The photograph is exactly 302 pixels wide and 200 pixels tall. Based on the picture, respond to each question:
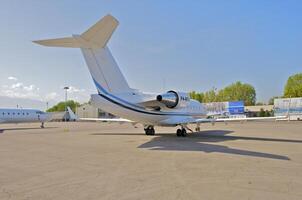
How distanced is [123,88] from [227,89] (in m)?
99.8

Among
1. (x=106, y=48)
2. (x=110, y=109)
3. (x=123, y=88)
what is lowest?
(x=110, y=109)

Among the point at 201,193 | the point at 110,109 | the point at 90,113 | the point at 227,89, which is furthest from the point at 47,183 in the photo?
the point at 227,89

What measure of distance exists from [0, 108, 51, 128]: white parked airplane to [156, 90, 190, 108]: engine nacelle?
2651cm

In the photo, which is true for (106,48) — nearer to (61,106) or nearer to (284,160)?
(284,160)

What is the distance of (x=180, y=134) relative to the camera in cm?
2052

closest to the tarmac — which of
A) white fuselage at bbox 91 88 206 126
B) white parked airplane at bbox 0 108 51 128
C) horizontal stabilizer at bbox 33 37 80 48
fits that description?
horizontal stabilizer at bbox 33 37 80 48

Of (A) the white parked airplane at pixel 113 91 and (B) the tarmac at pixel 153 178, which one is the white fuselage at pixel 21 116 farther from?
(B) the tarmac at pixel 153 178

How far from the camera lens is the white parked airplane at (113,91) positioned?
45.3ft

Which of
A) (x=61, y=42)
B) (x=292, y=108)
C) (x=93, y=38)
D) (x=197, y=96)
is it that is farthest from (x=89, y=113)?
(x=61, y=42)

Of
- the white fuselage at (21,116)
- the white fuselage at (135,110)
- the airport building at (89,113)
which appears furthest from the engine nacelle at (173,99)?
the airport building at (89,113)

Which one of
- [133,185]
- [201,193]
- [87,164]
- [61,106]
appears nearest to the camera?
[201,193]

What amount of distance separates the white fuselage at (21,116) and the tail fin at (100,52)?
29.3 metres

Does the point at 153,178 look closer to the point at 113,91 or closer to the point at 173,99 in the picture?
the point at 113,91

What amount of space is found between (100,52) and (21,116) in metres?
30.6
